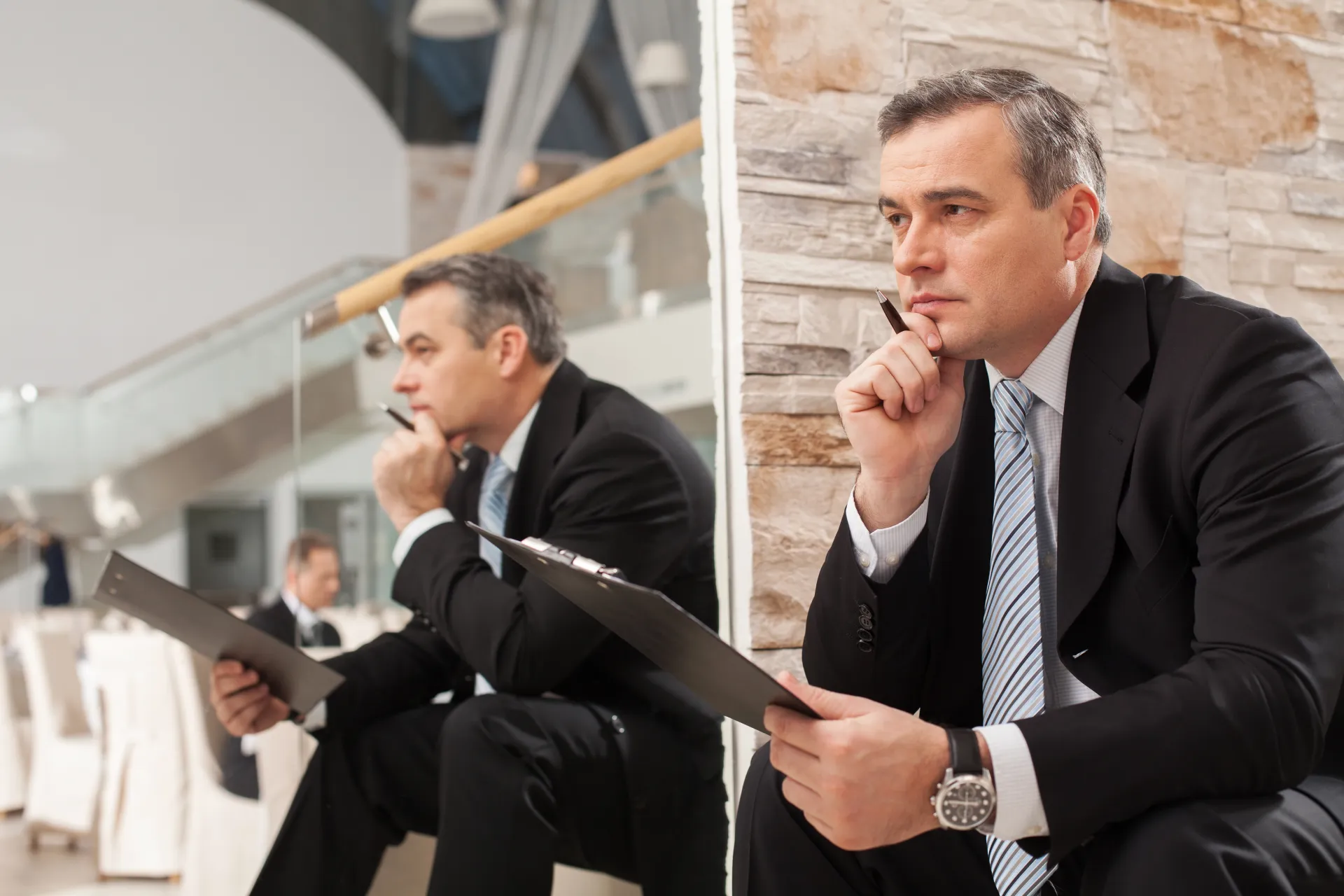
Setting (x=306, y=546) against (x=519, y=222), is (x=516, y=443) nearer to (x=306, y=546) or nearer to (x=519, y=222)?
(x=519, y=222)

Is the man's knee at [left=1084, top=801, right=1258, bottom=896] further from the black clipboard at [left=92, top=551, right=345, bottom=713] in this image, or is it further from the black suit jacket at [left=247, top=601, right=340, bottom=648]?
the black suit jacket at [left=247, top=601, right=340, bottom=648]

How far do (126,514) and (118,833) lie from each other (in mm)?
6910

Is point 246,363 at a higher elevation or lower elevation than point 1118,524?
higher

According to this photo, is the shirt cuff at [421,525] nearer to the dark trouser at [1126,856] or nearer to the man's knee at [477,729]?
the man's knee at [477,729]

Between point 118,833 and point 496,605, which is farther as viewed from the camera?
point 118,833

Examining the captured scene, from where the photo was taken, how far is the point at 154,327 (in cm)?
1086

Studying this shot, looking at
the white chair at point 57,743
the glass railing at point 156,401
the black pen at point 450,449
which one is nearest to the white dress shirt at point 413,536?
the black pen at point 450,449

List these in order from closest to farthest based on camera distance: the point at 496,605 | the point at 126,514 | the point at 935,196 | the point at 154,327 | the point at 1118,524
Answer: the point at 1118,524, the point at 935,196, the point at 496,605, the point at 126,514, the point at 154,327

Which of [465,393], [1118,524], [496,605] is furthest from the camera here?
[465,393]

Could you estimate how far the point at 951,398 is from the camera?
4.42ft

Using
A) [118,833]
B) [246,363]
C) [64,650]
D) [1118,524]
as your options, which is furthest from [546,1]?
[1118,524]

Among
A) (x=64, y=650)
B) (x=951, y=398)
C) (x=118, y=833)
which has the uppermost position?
(x=951, y=398)

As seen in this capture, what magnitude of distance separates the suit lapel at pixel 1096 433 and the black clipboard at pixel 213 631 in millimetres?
1036

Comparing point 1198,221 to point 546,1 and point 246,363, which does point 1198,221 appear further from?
point 246,363
